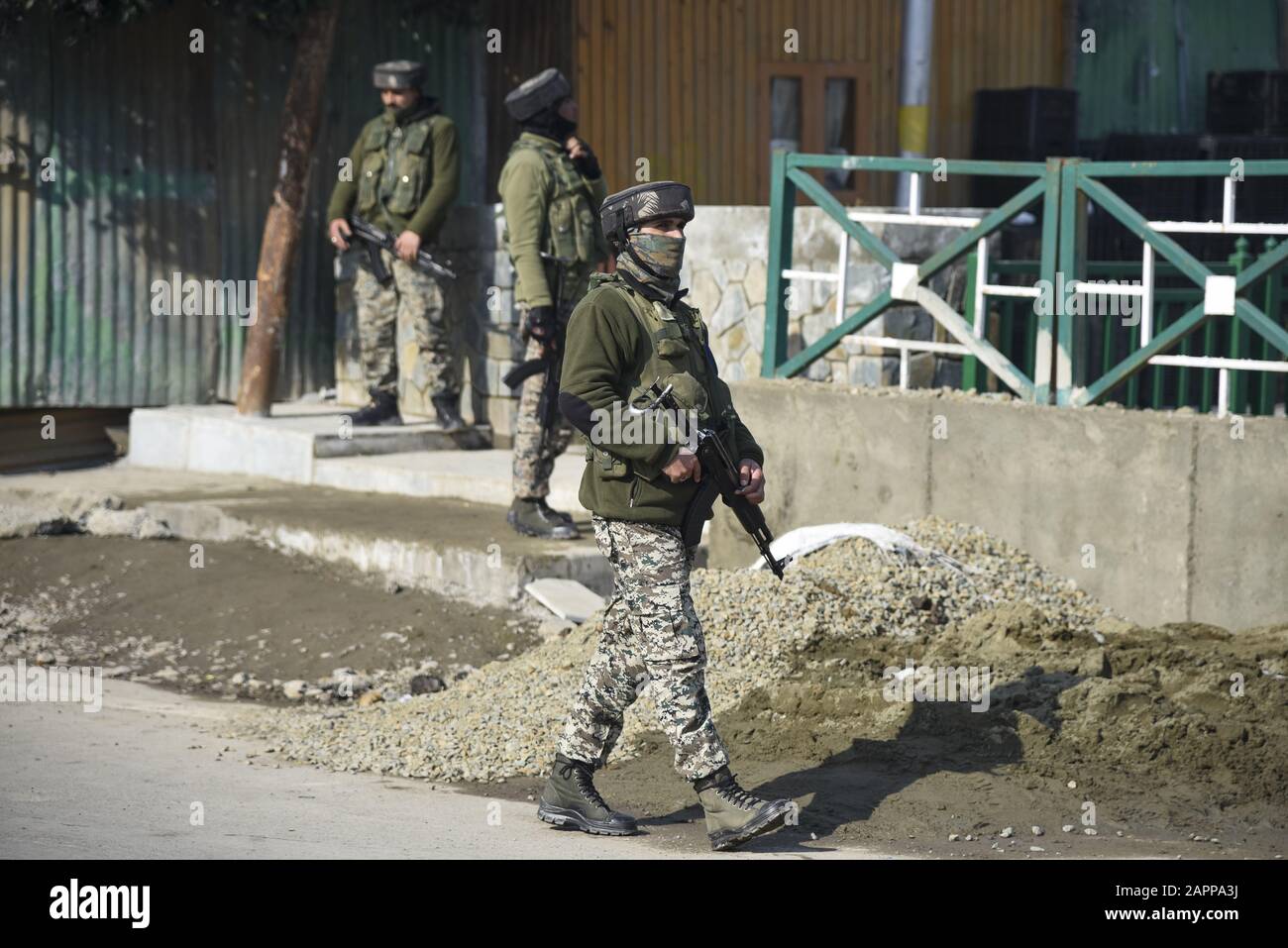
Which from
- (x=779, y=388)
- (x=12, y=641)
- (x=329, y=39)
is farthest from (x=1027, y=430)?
(x=329, y=39)

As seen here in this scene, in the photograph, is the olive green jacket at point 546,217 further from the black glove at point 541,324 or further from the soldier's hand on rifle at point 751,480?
the soldier's hand on rifle at point 751,480

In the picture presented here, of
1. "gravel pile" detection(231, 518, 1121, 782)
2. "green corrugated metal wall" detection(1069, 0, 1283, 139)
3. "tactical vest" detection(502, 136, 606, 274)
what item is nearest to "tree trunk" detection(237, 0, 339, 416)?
"tactical vest" detection(502, 136, 606, 274)

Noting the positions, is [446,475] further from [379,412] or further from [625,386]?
[625,386]

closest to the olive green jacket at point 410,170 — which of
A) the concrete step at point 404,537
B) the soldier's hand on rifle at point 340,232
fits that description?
the soldier's hand on rifle at point 340,232

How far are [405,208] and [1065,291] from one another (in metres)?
4.25

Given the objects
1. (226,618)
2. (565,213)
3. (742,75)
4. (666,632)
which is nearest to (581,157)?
(565,213)

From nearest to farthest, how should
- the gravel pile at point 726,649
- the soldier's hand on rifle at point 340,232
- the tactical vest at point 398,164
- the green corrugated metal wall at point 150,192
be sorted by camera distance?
1. the gravel pile at point 726,649
2. the tactical vest at point 398,164
3. the soldier's hand on rifle at point 340,232
4. the green corrugated metal wall at point 150,192

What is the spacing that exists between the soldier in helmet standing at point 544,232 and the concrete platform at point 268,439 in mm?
2059

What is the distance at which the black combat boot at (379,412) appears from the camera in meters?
11.0

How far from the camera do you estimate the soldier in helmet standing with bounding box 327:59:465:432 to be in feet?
34.8

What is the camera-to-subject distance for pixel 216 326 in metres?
12.1

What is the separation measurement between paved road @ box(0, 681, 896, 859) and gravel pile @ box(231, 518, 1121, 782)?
0.71 feet

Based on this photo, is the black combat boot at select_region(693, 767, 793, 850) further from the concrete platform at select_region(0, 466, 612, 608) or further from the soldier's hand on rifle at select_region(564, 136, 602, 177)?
the soldier's hand on rifle at select_region(564, 136, 602, 177)

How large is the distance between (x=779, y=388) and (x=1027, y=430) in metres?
1.29
